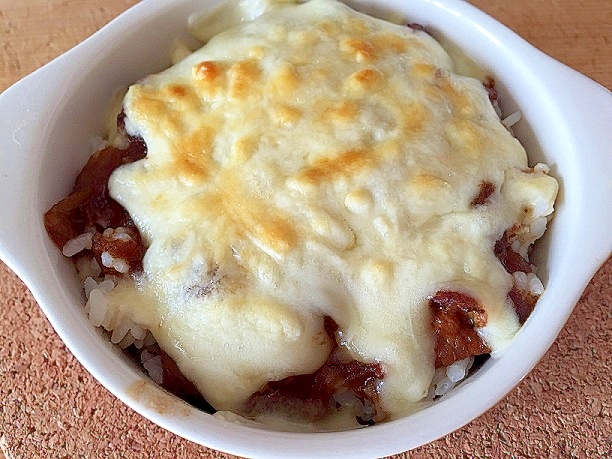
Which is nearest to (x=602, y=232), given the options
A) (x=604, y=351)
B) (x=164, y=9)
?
(x=604, y=351)

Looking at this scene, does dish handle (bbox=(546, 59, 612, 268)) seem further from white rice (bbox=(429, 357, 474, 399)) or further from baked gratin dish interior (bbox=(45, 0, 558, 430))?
white rice (bbox=(429, 357, 474, 399))

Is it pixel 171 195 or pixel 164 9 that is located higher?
pixel 164 9

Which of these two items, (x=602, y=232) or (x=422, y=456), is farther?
(x=422, y=456)

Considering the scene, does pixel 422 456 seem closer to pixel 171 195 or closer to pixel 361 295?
pixel 361 295

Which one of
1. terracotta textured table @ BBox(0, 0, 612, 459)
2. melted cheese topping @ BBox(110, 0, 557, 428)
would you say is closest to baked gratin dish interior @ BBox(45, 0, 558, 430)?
melted cheese topping @ BBox(110, 0, 557, 428)

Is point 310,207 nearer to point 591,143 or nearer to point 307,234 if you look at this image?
point 307,234

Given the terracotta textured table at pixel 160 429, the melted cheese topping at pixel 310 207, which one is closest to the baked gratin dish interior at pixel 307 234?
the melted cheese topping at pixel 310 207

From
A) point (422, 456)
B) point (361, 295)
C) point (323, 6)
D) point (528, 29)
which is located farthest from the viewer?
point (528, 29)

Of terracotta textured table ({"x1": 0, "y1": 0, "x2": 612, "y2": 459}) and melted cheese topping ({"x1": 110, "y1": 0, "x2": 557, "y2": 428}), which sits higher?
melted cheese topping ({"x1": 110, "y1": 0, "x2": 557, "y2": 428})

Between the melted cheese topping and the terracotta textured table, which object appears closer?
the melted cheese topping
